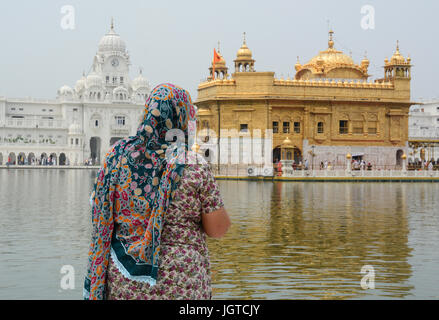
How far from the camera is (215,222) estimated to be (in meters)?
3.54

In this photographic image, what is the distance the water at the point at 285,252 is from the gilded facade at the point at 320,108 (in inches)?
1104

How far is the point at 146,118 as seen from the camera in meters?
3.52

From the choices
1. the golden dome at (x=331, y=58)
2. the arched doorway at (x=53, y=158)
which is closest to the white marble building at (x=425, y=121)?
the golden dome at (x=331, y=58)

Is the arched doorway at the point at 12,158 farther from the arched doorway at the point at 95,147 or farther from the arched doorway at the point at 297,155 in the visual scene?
the arched doorway at the point at 297,155

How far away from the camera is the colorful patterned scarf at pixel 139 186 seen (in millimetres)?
3484

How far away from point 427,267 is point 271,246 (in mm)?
2420

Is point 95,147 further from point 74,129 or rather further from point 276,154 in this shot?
point 276,154

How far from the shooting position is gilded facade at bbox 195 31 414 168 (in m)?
44.3

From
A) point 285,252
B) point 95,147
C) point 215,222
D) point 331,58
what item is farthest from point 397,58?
point 95,147

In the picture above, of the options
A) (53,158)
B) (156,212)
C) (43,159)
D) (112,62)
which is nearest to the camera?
(156,212)

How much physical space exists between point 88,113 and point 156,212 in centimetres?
8822

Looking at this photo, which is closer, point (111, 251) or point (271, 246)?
point (111, 251)
